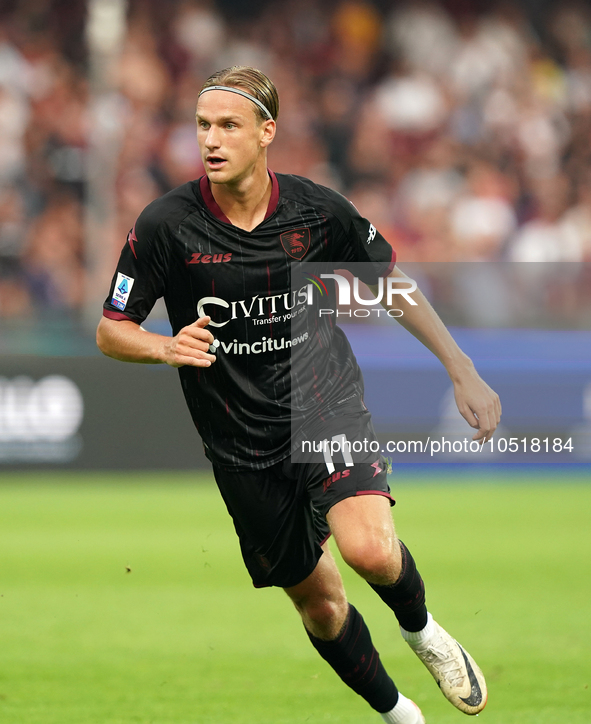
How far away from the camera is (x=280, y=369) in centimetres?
427

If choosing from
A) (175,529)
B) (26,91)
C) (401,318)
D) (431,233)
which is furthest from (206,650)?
(26,91)

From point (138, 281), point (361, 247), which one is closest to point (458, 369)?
point (361, 247)

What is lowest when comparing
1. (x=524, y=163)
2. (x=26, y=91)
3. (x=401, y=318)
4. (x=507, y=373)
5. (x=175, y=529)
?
(x=175, y=529)

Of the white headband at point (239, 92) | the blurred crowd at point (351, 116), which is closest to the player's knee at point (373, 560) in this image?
the white headband at point (239, 92)

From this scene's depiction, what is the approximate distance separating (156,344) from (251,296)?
0.49 metres

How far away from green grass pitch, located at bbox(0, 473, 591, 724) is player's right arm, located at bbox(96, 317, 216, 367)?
1690mm

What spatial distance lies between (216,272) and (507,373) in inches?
255

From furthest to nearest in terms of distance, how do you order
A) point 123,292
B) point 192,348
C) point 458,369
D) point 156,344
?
point 458,369
point 123,292
point 156,344
point 192,348

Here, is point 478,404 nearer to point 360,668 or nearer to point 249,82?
point 360,668

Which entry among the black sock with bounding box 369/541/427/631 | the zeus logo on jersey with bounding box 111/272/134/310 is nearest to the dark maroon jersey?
the zeus logo on jersey with bounding box 111/272/134/310

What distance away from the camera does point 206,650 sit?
232 inches

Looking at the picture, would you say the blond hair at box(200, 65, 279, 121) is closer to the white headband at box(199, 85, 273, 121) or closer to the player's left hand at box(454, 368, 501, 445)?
the white headband at box(199, 85, 273, 121)

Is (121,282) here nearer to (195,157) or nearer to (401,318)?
(401,318)

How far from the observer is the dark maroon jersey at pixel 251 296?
13.5 feet
